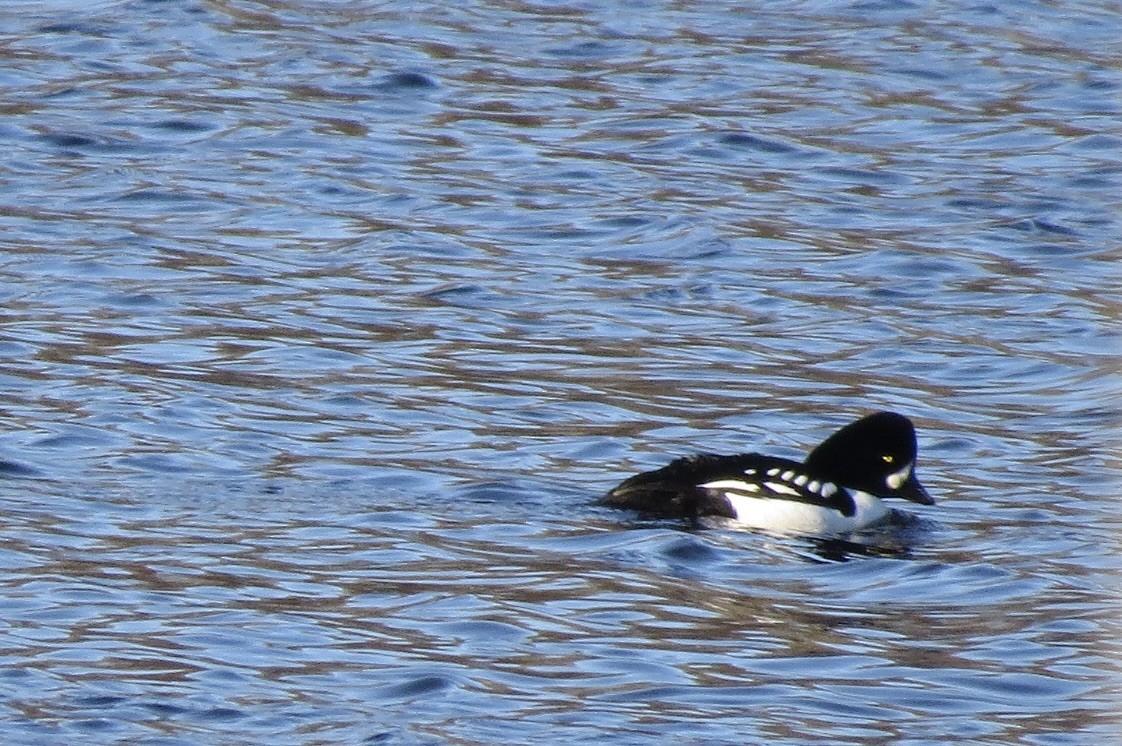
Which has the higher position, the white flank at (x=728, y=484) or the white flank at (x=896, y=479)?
the white flank at (x=728, y=484)

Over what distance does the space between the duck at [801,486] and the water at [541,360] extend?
18 cm

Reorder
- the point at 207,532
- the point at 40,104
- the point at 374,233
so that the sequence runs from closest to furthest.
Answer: the point at 207,532, the point at 374,233, the point at 40,104

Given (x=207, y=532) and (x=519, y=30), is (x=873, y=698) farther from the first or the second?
(x=519, y=30)

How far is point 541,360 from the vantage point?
12.6 metres

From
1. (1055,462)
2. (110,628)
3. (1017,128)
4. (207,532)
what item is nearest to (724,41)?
(1017,128)

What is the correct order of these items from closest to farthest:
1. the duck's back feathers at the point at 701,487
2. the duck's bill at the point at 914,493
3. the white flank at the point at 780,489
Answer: the duck's back feathers at the point at 701,487 → the white flank at the point at 780,489 → the duck's bill at the point at 914,493

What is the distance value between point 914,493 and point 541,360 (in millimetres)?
2767

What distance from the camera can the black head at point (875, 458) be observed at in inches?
409

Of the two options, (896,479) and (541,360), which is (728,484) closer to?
(896,479)

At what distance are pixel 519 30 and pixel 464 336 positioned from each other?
7.29 meters

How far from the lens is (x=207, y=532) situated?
938 centimetres

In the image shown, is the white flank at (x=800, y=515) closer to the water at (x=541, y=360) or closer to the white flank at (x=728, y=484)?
the white flank at (x=728, y=484)

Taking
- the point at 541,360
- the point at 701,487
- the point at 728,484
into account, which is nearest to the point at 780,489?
the point at 728,484

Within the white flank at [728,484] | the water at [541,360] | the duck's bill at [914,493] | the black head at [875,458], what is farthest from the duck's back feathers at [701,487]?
the duck's bill at [914,493]
